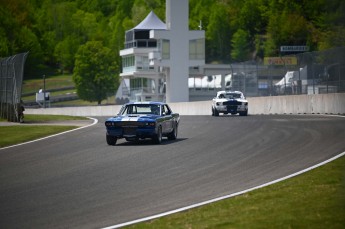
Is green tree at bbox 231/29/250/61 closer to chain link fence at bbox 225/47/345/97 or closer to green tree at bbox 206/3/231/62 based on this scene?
green tree at bbox 206/3/231/62

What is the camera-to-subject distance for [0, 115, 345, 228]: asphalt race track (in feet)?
48.5

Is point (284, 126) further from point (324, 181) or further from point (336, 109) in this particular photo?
point (324, 181)

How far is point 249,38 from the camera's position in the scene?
19488cm

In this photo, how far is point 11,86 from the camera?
45.6 m

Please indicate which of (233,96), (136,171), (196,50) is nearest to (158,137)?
(136,171)

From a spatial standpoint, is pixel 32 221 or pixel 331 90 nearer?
pixel 32 221

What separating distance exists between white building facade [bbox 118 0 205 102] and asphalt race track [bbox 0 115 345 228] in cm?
7632

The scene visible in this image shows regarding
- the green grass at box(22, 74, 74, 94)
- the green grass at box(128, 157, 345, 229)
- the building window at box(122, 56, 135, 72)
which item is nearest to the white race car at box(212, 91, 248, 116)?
the green grass at box(128, 157, 345, 229)

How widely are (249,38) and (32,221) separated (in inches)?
7186

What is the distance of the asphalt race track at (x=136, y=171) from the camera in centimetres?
1477

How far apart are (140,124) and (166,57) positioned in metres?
83.5

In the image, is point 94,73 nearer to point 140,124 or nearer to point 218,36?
point 218,36

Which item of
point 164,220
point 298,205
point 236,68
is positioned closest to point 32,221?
point 164,220

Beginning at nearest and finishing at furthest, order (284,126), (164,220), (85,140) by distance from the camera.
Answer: (164,220)
(85,140)
(284,126)
